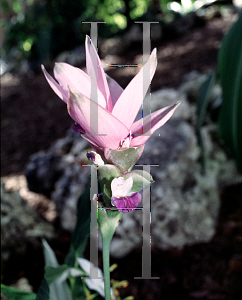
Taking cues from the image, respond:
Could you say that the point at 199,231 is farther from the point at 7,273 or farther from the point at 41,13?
the point at 41,13

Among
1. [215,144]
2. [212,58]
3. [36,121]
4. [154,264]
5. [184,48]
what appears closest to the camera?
[154,264]

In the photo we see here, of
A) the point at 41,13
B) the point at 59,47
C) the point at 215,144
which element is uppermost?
the point at 41,13

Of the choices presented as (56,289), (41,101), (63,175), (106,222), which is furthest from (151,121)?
(41,101)

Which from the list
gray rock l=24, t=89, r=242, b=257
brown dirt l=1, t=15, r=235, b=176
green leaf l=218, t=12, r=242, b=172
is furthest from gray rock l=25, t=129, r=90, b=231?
green leaf l=218, t=12, r=242, b=172

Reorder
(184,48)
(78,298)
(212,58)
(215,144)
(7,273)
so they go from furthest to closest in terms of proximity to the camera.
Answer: (184,48) < (212,58) < (215,144) < (7,273) < (78,298)

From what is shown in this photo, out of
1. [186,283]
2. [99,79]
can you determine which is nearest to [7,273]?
[186,283]

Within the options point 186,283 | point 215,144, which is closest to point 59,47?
point 215,144

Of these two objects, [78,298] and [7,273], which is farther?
[7,273]

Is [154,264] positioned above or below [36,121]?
below
